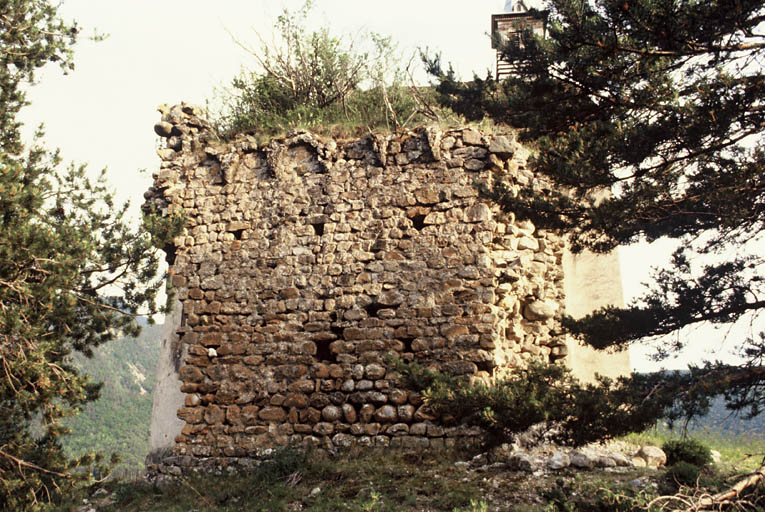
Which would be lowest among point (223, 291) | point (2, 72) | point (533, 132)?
point (223, 291)

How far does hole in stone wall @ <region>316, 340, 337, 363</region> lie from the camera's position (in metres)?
7.78

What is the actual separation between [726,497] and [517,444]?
2247 millimetres

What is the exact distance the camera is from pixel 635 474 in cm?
650

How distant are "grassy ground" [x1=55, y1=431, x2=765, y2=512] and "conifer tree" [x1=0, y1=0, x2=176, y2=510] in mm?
1062

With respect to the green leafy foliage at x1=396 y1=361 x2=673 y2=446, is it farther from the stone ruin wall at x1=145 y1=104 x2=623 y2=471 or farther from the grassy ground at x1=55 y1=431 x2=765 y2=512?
the stone ruin wall at x1=145 y1=104 x2=623 y2=471

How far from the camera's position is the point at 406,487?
248 inches

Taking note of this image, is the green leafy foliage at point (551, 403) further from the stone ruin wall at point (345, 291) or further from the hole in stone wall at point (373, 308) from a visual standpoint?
the hole in stone wall at point (373, 308)

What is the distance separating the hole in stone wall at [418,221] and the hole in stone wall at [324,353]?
171cm

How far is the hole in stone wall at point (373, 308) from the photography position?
25.2 feet

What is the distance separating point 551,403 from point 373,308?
8.55ft

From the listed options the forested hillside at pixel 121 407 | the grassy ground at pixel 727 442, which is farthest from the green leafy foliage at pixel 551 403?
the forested hillside at pixel 121 407

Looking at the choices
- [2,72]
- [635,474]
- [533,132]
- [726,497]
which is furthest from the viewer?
[2,72]

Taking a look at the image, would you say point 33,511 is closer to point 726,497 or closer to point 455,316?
point 455,316

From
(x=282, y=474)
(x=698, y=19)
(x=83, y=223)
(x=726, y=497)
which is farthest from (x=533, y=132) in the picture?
(x=83, y=223)
